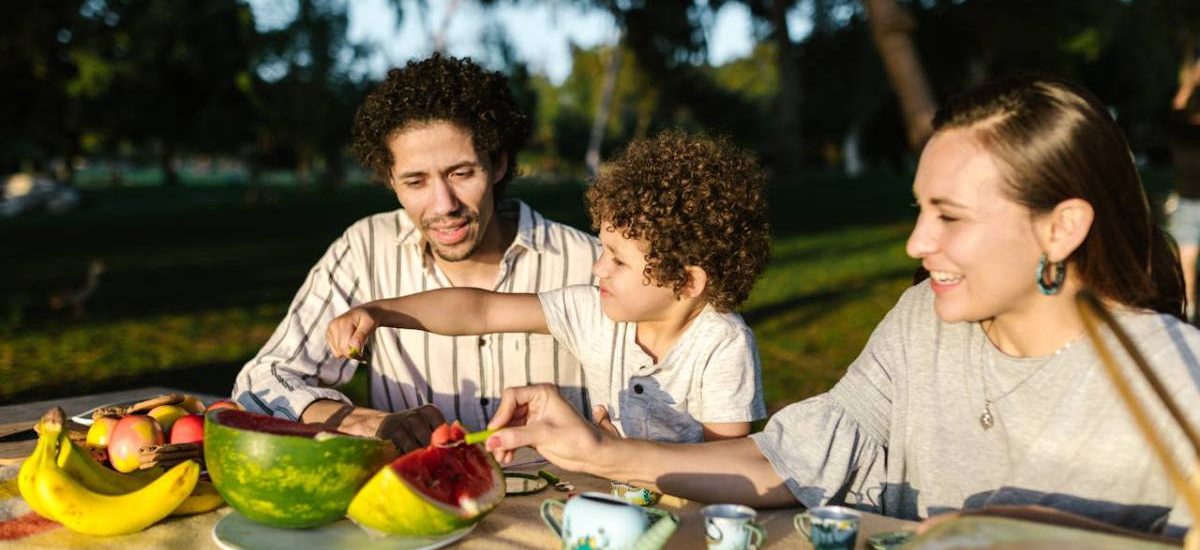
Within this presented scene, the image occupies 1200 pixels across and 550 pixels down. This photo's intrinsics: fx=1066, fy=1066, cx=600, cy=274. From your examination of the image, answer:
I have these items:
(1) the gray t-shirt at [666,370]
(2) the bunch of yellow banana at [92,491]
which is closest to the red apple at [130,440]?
(2) the bunch of yellow banana at [92,491]

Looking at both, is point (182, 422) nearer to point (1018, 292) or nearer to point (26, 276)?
point (1018, 292)

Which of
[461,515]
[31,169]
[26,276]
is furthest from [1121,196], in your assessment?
[31,169]

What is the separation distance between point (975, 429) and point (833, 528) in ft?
1.96

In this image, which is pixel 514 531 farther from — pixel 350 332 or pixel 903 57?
pixel 903 57

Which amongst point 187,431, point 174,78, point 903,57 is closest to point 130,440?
point 187,431

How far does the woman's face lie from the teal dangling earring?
14 mm

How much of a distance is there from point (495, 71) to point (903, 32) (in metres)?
6.94

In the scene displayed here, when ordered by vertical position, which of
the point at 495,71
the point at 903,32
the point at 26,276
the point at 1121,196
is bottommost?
the point at 26,276

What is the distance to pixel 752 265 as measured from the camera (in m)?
2.96

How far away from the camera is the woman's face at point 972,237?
1984mm

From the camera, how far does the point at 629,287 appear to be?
9.31ft

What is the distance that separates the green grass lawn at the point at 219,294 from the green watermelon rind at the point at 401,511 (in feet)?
16.0

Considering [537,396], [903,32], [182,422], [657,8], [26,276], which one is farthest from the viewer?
[657,8]

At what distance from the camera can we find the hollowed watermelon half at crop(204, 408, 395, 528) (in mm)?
1925
